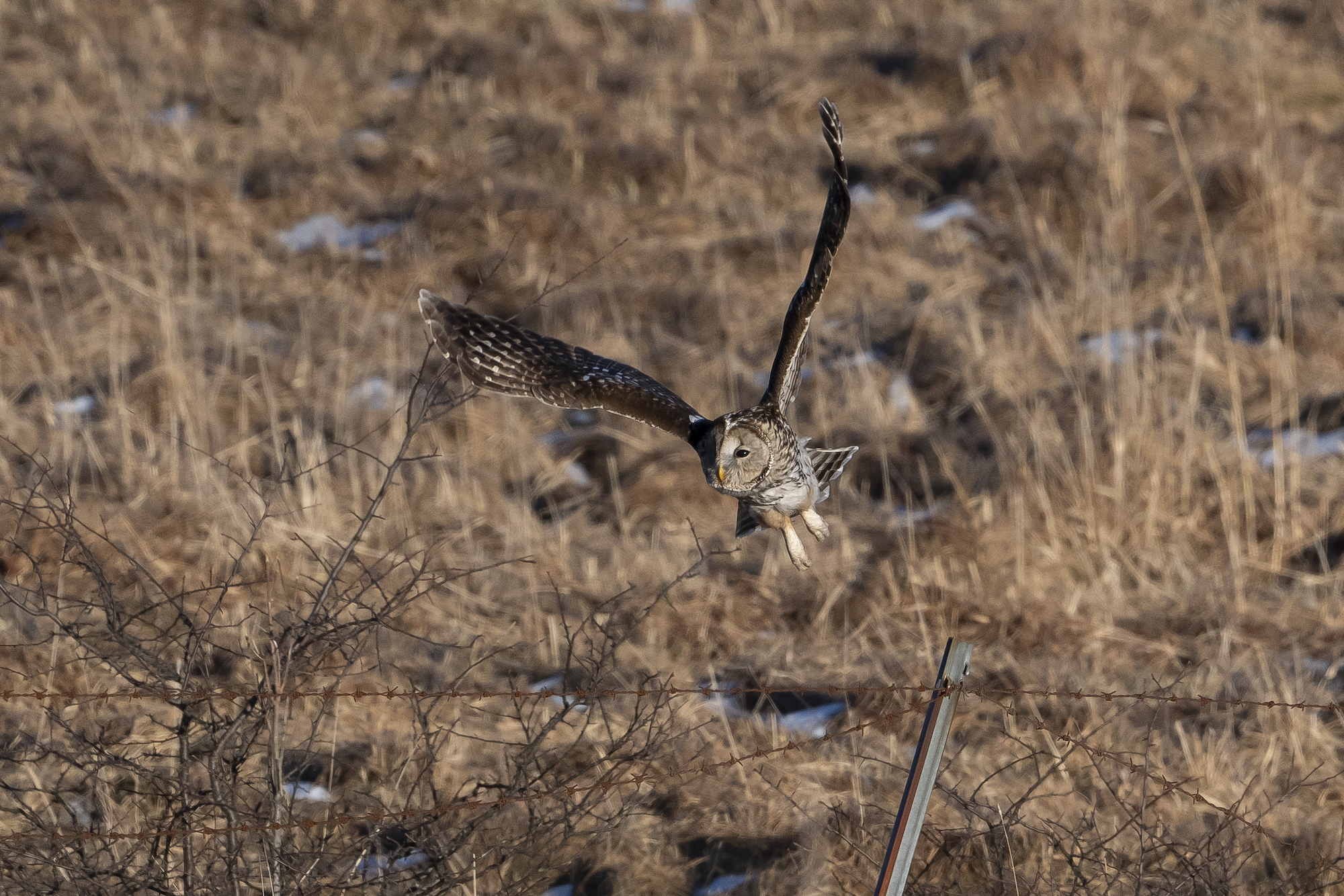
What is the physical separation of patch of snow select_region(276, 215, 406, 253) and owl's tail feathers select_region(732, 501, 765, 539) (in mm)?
6204

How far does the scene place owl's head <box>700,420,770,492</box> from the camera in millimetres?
3707

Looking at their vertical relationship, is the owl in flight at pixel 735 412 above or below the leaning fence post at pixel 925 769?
above

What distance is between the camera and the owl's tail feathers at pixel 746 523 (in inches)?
165

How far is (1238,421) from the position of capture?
7.09 meters

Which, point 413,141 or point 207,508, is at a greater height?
point 413,141

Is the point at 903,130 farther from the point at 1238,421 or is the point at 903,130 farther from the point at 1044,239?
the point at 1238,421

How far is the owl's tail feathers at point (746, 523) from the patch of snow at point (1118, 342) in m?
4.50

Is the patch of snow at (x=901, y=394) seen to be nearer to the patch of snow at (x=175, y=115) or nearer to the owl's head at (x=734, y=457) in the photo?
the owl's head at (x=734, y=457)

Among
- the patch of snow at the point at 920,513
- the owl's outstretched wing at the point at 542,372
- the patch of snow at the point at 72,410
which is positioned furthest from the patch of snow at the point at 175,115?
the owl's outstretched wing at the point at 542,372

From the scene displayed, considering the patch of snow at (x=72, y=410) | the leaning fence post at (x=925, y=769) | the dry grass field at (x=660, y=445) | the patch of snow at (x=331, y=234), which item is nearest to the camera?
the leaning fence post at (x=925, y=769)

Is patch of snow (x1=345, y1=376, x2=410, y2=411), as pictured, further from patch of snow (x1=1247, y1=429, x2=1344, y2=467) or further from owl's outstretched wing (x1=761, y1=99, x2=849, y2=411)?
patch of snow (x1=1247, y1=429, x2=1344, y2=467)

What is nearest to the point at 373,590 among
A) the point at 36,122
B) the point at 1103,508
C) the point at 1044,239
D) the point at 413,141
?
the point at 1103,508

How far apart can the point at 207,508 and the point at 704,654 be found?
227 cm

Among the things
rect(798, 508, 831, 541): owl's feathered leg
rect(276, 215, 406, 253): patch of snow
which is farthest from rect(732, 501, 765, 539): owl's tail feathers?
rect(276, 215, 406, 253): patch of snow
